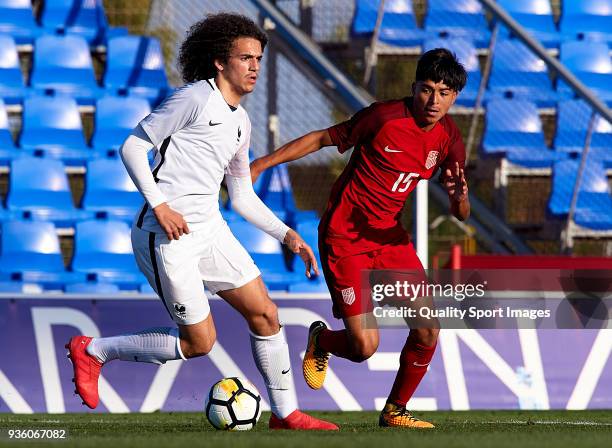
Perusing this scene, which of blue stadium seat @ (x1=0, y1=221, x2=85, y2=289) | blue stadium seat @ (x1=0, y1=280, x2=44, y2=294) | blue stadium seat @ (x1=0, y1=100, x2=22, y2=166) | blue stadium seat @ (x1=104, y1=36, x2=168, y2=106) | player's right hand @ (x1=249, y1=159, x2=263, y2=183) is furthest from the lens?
blue stadium seat @ (x1=104, y1=36, x2=168, y2=106)

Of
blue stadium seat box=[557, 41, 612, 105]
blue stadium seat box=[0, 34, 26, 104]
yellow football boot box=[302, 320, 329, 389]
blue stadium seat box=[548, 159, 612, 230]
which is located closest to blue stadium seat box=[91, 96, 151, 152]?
blue stadium seat box=[0, 34, 26, 104]

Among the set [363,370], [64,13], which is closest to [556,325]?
[363,370]

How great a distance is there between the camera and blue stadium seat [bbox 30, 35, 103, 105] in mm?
11867

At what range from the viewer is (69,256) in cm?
1077

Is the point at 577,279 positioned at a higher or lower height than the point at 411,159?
lower

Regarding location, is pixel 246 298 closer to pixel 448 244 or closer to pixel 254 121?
pixel 254 121

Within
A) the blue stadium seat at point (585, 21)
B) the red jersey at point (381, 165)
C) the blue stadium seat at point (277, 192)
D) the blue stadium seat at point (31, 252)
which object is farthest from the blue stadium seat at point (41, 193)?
the blue stadium seat at point (585, 21)

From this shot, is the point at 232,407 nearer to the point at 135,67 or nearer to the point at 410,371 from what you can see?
the point at 410,371

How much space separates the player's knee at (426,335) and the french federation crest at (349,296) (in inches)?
15.3

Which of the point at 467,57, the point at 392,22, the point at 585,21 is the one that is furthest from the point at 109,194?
the point at 585,21

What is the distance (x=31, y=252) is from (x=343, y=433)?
17.8 feet

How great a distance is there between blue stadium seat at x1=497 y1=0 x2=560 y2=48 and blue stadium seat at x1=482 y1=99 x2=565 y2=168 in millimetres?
1508

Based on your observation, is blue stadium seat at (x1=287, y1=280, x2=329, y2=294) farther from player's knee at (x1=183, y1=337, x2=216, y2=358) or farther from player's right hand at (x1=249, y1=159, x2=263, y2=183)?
player's knee at (x1=183, y1=337, x2=216, y2=358)

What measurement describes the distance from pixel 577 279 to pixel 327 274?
11.4 feet
